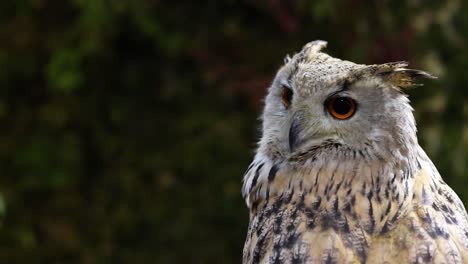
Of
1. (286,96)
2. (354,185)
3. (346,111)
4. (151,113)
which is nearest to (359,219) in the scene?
(354,185)

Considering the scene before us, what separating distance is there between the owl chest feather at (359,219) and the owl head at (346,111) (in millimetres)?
69

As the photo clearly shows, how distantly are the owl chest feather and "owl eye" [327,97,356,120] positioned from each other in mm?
138

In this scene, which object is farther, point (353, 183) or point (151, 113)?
point (151, 113)

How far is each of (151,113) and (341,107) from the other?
2.99m

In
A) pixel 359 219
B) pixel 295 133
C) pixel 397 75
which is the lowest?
pixel 359 219

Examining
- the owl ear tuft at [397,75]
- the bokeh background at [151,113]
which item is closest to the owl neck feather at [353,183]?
the owl ear tuft at [397,75]

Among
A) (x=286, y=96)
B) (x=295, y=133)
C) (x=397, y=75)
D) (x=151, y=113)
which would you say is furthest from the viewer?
(x=151, y=113)

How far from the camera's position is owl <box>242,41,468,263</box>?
230 centimetres

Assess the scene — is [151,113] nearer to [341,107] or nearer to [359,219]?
[341,107]

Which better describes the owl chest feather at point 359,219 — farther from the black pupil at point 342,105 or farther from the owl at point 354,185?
the black pupil at point 342,105

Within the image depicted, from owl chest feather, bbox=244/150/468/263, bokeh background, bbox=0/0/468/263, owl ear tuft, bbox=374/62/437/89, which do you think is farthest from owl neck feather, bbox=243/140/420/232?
bokeh background, bbox=0/0/468/263

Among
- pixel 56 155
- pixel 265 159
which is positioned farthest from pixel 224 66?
pixel 265 159

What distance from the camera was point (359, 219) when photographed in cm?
238

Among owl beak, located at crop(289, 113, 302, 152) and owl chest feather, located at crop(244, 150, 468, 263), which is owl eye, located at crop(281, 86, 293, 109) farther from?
owl chest feather, located at crop(244, 150, 468, 263)
